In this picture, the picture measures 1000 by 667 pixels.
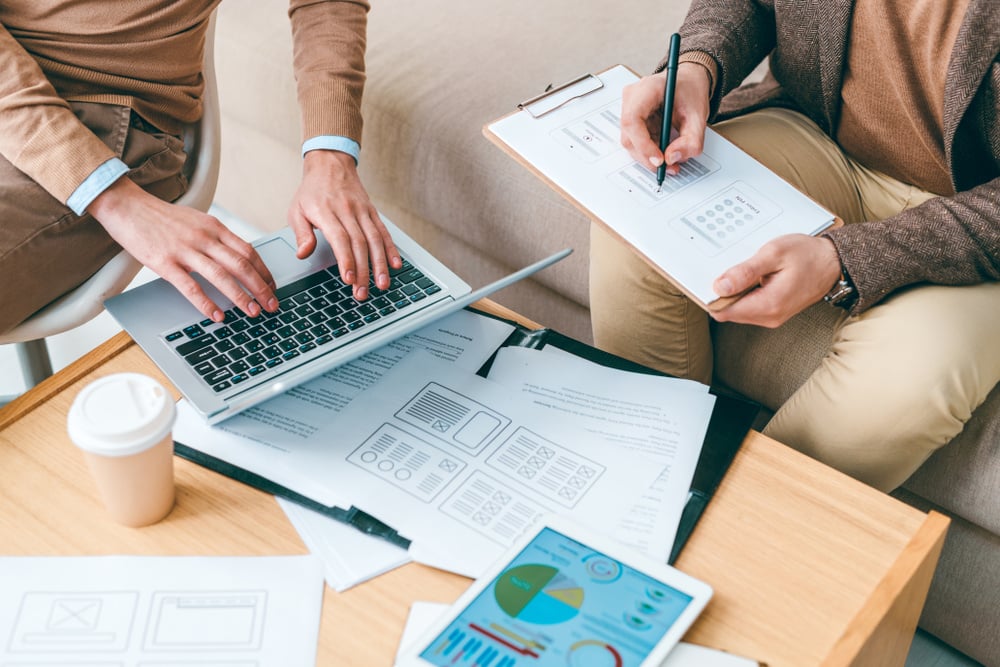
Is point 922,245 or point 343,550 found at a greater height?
point 922,245

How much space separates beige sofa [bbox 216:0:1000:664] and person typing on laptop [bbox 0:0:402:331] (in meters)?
0.24

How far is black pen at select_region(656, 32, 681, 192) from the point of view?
0.94 meters

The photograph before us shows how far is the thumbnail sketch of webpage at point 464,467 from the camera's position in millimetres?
756

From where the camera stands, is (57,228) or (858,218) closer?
(57,228)

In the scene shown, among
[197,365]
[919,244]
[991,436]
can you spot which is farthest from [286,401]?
[991,436]

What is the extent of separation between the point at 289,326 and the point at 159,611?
308 millimetres

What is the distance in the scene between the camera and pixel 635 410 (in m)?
0.87

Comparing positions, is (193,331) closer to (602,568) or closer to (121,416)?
(121,416)

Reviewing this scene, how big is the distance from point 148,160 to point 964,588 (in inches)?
44.9

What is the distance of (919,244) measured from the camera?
953 mm

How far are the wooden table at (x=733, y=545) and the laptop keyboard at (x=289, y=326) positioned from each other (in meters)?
0.10

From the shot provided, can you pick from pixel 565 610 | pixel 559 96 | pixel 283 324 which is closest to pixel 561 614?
pixel 565 610

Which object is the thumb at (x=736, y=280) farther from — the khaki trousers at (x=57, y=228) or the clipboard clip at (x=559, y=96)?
the khaki trousers at (x=57, y=228)

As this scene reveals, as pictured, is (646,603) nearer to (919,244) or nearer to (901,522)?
(901,522)
